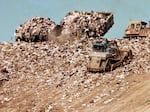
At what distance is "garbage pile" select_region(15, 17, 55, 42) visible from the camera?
125 feet

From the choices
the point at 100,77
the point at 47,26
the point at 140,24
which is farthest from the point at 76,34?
the point at 100,77

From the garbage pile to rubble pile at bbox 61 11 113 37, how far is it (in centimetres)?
155

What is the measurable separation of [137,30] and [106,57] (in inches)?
389

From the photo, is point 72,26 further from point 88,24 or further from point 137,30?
point 137,30

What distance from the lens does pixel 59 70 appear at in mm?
30859

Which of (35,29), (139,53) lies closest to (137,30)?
(139,53)

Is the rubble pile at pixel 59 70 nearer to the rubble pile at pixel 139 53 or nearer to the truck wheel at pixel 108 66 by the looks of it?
the rubble pile at pixel 139 53

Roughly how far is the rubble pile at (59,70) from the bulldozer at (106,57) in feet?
1.36

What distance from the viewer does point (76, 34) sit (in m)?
37.9

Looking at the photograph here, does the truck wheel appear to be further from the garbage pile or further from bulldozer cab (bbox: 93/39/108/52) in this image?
the garbage pile

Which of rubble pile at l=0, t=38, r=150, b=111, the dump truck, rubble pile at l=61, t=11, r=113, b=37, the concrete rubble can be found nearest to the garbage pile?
the concrete rubble

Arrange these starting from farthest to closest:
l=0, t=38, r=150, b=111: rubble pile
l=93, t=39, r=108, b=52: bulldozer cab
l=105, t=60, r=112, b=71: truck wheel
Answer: l=93, t=39, r=108, b=52: bulldozer cab < l=105, t=60, r=112, b=71: truck wheel < l=0, t=38, r=150, b=111: rubble pile

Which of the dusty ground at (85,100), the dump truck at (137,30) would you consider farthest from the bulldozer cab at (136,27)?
the dusty ground at (85,100)

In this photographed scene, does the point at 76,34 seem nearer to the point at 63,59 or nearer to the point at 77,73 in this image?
the point at 63,59
